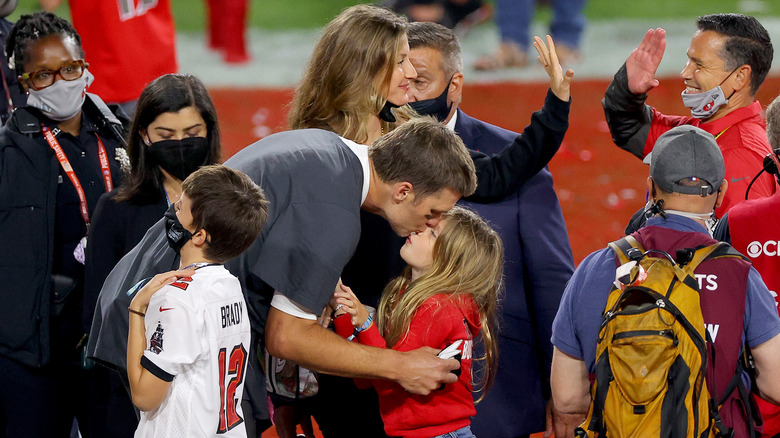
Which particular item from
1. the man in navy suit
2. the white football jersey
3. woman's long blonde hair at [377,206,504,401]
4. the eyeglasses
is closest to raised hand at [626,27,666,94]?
the man in navy suit

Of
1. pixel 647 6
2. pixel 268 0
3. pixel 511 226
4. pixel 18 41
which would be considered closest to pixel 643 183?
pixel 511 226

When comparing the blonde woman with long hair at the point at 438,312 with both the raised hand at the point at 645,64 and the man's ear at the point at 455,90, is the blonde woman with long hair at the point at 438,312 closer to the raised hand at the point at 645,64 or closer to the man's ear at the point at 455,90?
the man's ear at the point at 455,90

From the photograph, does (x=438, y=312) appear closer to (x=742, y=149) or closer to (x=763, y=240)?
(x=763, y=240)

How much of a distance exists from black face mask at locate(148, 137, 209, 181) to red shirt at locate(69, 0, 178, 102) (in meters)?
2.90

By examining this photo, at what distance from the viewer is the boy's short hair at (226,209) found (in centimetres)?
302

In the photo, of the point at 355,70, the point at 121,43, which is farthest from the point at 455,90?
the point at 121,43

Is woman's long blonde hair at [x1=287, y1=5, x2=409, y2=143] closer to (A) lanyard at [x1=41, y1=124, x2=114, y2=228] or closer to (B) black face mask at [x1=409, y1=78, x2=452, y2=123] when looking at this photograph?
(B) black face mask at [x1=409, y1=78, x2=452, y2=123]

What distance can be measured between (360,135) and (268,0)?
16.3 metres

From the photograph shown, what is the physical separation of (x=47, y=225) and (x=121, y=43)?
286 centimetres

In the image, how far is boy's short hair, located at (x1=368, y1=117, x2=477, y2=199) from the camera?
326cm

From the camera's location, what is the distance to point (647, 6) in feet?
61.0

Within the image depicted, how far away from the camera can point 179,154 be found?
3.89 metres

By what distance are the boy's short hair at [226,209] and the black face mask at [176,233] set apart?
0.04 metres

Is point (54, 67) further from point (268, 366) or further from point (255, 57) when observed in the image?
point (255, 57)
